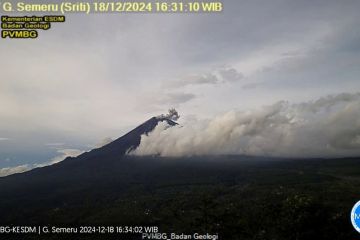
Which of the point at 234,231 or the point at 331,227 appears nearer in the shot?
the point at 331,227

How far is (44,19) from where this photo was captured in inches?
1821

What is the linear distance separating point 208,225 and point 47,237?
14187 centimetres

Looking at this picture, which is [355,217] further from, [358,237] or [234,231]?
[234,231]

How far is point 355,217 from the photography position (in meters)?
46.3

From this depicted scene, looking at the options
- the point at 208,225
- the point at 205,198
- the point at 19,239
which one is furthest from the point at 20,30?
the point at 19,239

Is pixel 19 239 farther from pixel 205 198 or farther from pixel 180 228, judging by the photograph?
pixel 205 198

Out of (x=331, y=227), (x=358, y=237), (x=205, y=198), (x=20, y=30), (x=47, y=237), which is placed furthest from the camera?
(x=47, y=237)

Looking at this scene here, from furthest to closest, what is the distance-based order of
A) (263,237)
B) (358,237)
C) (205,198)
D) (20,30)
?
1. (263,237)
2. (205,198)
3. (358,237)
4. (20,30)

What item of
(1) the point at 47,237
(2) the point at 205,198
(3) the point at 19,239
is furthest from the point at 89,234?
(2) the point at 205,198

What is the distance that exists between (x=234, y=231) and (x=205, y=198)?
17931mm

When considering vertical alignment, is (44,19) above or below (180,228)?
above

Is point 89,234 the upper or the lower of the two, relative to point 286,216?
lower

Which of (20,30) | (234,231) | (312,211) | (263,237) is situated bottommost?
(263,237)

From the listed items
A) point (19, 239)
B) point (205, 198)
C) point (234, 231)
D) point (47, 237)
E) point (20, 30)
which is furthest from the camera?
point (19, 239)
